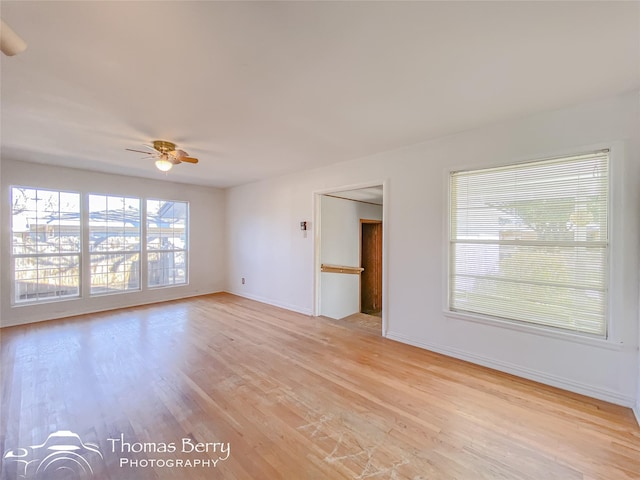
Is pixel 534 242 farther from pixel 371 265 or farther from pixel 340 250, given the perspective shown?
pixel 371 265

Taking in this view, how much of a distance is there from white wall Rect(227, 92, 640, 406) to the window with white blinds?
11cm

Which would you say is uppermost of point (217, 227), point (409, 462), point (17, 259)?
point (217, 227)

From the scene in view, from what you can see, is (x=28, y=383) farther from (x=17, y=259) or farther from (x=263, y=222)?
(x=263, y=222)

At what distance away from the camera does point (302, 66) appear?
1.84 m

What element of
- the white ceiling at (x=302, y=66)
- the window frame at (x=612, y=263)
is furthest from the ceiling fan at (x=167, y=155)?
the window frame at (x=612, y=263)

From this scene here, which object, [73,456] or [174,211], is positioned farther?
[174,211]

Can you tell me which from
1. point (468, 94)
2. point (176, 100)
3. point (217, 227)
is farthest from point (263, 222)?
point (468, 94)

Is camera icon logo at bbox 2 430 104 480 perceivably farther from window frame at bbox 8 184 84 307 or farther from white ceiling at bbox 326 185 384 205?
white ceiling at bbox 326 185 384 205

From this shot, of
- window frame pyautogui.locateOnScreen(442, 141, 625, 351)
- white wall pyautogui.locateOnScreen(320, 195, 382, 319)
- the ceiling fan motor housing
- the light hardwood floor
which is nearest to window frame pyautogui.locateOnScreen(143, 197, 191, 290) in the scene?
the light hardwood floor

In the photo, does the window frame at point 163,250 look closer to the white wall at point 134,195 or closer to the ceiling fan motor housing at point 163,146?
the white wall at point 134,195

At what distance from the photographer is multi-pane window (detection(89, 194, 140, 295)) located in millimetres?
4910

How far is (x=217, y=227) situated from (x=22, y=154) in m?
3.35

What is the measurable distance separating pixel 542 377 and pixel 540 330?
434 mm

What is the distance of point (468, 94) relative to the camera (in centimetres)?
219
